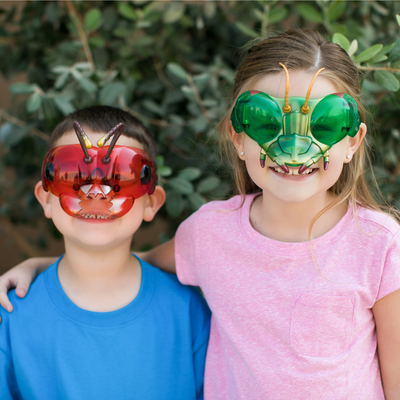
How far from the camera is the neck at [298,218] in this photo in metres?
1.35

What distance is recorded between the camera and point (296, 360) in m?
1.27

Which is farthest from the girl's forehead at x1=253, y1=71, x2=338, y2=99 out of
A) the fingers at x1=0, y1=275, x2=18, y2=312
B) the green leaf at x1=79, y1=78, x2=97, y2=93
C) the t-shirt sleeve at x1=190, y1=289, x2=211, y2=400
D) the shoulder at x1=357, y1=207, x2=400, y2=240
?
the fingers at x1=0, y1=275, x2=18, y2=312

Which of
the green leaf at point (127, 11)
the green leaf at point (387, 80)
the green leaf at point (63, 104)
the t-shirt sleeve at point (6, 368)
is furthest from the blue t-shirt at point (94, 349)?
the green leaf at point (127, 11)

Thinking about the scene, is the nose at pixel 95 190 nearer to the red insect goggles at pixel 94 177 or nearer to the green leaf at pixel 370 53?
the red insect goggles at pixel 94 177

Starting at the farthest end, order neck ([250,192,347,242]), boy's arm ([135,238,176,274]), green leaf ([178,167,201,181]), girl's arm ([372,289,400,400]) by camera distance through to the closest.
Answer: green leaf ([178,167,201,181]) → boy's arm ([135,238,176,274]) → neck ([250,192,347,242]) → girl's arm ([372,289,400,400])

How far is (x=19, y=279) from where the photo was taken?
142 centimetres

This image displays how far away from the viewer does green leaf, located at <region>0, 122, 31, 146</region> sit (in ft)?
6.93

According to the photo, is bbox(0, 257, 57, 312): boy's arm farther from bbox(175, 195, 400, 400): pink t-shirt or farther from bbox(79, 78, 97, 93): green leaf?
bbox(79, 78, 97, 93): green leaf

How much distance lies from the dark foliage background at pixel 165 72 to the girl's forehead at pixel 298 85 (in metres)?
0.44

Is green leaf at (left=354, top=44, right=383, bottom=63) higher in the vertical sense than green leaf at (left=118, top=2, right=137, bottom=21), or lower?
lower

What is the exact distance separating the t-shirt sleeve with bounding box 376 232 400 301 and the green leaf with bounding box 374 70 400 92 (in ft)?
1.62

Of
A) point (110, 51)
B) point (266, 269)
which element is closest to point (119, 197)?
point (266, 269)

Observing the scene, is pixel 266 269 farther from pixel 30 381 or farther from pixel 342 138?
pixel 30 381

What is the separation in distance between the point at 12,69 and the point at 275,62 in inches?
70.5
